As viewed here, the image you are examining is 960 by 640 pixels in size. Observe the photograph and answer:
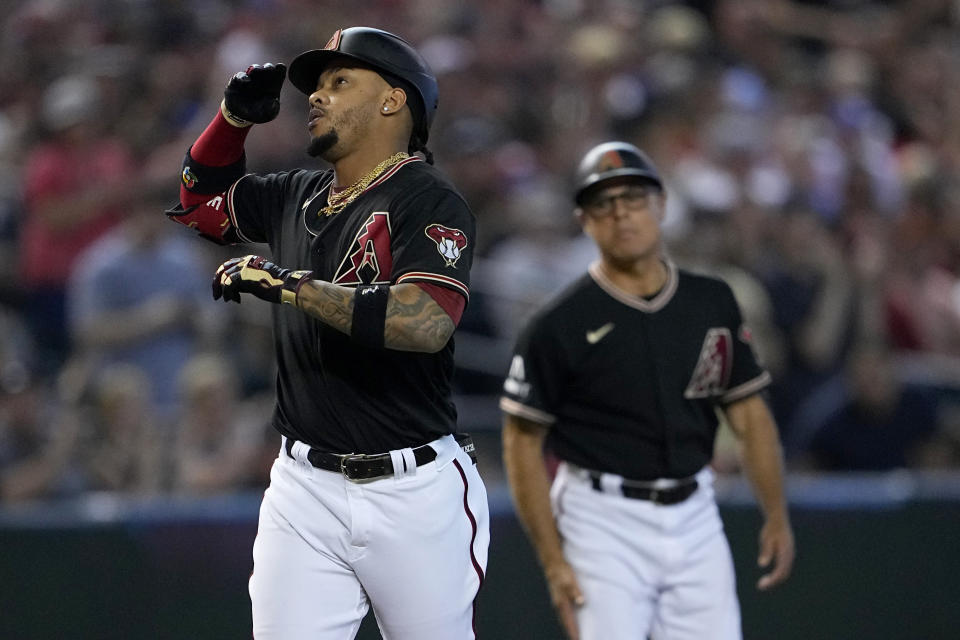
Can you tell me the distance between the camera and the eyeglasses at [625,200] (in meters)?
4.44

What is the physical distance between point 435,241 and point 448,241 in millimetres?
33

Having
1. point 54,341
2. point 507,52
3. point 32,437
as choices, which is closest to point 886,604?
point 32,437

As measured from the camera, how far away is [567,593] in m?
4.27

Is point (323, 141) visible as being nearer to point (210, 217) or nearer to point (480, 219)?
point (210, 217)

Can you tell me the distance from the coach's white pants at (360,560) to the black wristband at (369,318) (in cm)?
44

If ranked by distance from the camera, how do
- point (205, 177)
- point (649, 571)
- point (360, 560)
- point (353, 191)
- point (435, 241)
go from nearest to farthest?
point (435, 241) → point (360, 560) → point (353, 191) → point (205, 177) → point (649, 571)

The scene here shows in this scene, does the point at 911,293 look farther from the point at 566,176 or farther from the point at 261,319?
the point at 261,319

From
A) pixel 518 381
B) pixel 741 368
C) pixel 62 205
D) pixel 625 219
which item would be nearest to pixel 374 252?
pixel 518 381

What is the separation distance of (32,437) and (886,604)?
12.7 ft

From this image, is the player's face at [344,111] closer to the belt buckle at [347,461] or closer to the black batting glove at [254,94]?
the black batting glove at [254,94]

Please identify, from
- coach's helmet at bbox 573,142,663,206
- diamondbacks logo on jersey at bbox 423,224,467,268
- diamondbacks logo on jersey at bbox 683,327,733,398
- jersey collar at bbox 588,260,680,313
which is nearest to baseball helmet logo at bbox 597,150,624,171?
coach's helmet at bbox 573,142,663,206

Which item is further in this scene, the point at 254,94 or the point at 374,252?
the point at 254,94

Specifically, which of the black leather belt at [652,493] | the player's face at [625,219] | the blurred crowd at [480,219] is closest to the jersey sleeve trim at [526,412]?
the black leather belt at [652,493]

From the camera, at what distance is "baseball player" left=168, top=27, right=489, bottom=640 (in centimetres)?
337
